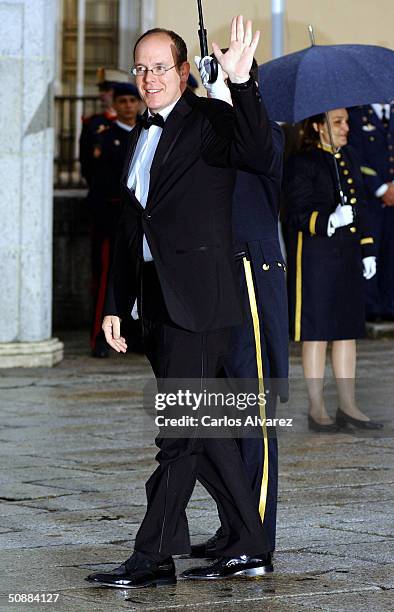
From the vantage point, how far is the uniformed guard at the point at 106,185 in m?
11.7

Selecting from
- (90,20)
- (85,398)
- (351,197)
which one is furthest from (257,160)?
(90,20)

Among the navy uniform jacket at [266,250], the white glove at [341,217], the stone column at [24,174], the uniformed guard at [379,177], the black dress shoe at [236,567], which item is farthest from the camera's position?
the uniformed guard at [379,177]

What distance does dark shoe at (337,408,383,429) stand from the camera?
26.9 ft

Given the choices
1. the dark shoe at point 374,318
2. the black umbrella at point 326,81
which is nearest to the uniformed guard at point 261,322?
the black umbrella at point 326,81

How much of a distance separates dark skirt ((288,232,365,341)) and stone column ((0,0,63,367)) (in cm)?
311

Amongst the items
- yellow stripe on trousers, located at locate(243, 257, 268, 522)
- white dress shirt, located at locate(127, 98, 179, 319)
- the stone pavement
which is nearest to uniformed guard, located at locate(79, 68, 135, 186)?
the stone pavement

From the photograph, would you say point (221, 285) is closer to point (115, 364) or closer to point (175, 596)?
point (175, 596)

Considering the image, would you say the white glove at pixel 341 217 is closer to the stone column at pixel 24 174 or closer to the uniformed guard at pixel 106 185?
the stone column at pixel 24 174

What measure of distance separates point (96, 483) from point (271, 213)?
5.70 feet

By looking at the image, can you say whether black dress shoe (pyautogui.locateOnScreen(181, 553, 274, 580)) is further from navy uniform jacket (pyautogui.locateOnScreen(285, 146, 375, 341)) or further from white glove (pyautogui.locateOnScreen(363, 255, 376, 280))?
white glove (pyautogui.locateOnScreen(363, 255, 376, 280))

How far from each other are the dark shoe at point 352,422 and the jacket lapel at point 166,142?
3526 mm

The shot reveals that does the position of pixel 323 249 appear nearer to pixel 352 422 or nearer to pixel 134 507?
pixel 352 422

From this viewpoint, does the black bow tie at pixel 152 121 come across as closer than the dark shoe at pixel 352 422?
Yes

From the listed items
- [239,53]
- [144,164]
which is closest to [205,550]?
[144,164]
